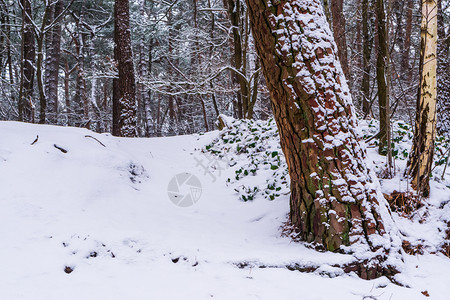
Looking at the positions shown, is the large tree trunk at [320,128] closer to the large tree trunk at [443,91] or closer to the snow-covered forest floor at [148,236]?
the snow-covered forest floor at [148,236]

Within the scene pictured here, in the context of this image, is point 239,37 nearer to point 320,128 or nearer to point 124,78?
point 124,78

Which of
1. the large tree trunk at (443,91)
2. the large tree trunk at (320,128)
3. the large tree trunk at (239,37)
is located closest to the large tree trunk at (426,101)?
the large tree trunk at (320,128)

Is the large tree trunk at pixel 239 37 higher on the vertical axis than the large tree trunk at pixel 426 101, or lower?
higher

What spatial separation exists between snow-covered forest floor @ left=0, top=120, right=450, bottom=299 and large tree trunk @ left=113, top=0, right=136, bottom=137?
85.1 inches

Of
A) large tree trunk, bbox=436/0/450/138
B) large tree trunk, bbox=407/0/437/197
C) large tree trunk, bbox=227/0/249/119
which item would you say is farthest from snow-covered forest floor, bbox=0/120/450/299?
large tree trunk, bbox=227/0/249/119

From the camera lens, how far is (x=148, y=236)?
2711 millimetres

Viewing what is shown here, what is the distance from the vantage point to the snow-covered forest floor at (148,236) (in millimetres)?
2062

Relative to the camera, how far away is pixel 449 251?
2824mm

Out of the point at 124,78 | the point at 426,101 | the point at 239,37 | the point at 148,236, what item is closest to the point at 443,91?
the point at 426,101

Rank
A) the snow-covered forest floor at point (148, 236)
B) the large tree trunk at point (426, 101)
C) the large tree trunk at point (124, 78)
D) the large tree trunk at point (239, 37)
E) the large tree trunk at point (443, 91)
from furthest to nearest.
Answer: the large tree trunk at point (239, 37) → the large tree trunk at point (124, 78) → the large tree trunk at point (443, 91) → the large tree trunk at point (426, 101) → the snow-covered forest floor at point (148, 236)

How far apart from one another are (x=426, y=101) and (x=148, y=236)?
3.26 meters

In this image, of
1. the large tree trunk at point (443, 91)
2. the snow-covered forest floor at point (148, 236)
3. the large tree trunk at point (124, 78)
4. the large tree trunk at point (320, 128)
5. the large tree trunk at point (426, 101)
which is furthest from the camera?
the large tree trunk at point (124, 78)

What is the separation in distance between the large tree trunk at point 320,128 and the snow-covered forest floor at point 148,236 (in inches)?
11.1

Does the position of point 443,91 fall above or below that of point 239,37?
below
